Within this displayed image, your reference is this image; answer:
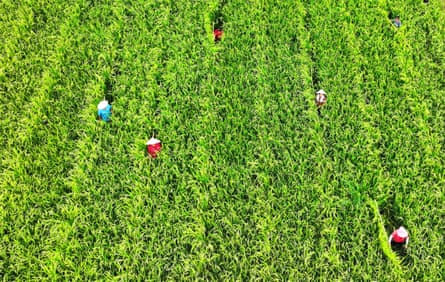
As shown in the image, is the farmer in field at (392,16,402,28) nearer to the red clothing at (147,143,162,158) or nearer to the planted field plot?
the planted field plot

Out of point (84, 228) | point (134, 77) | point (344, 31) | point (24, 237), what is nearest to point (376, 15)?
point (344, 31)

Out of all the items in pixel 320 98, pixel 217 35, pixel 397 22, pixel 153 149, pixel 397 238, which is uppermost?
pixel 397 22

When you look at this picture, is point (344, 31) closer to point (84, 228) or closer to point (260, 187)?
point (260, 187)

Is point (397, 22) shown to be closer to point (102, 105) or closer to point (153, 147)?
point (153, 147)

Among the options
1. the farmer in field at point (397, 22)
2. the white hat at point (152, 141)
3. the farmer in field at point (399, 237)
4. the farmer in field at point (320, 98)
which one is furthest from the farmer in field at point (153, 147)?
the farmer in field at point (397, 22)

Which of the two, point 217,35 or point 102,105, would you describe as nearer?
point 102,105

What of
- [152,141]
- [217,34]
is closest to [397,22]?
[217,34]
